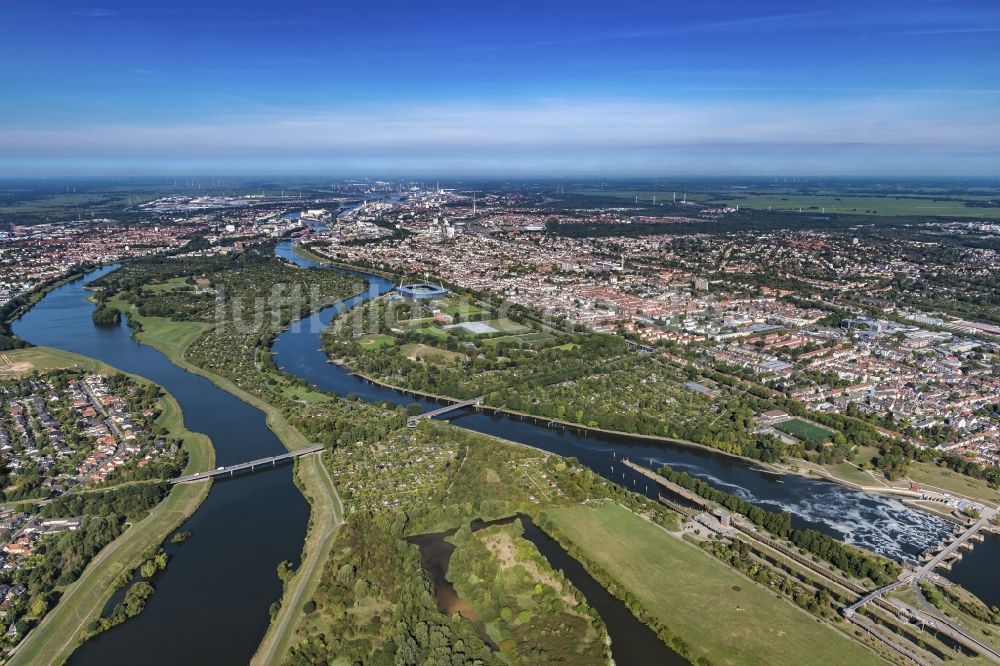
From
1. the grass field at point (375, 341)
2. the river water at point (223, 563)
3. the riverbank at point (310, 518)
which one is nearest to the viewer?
the river water at point (223, 563)

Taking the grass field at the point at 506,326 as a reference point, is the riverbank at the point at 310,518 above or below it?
below

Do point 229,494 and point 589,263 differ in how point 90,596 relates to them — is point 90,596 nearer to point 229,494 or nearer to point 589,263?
point 229,494

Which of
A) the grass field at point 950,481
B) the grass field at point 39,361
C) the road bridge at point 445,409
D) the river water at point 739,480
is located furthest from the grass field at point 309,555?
the grass field at point 950,481

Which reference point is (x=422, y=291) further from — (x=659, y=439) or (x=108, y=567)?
(x=108, y=567)

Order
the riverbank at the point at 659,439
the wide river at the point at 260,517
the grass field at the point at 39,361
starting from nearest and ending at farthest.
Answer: the wide river at the point at 260,517 → the riverbank at the point at 659,439 → the grass field at the point at 39,361

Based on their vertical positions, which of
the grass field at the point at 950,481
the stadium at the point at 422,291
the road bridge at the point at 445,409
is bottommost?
the grass field at the point at 950,481

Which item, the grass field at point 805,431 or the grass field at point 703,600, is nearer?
the grass field at point 703,600

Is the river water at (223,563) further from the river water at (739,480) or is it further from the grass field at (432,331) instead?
the grass field at (432,331)

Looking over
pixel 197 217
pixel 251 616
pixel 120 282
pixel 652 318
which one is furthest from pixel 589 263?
pixel 197 217
